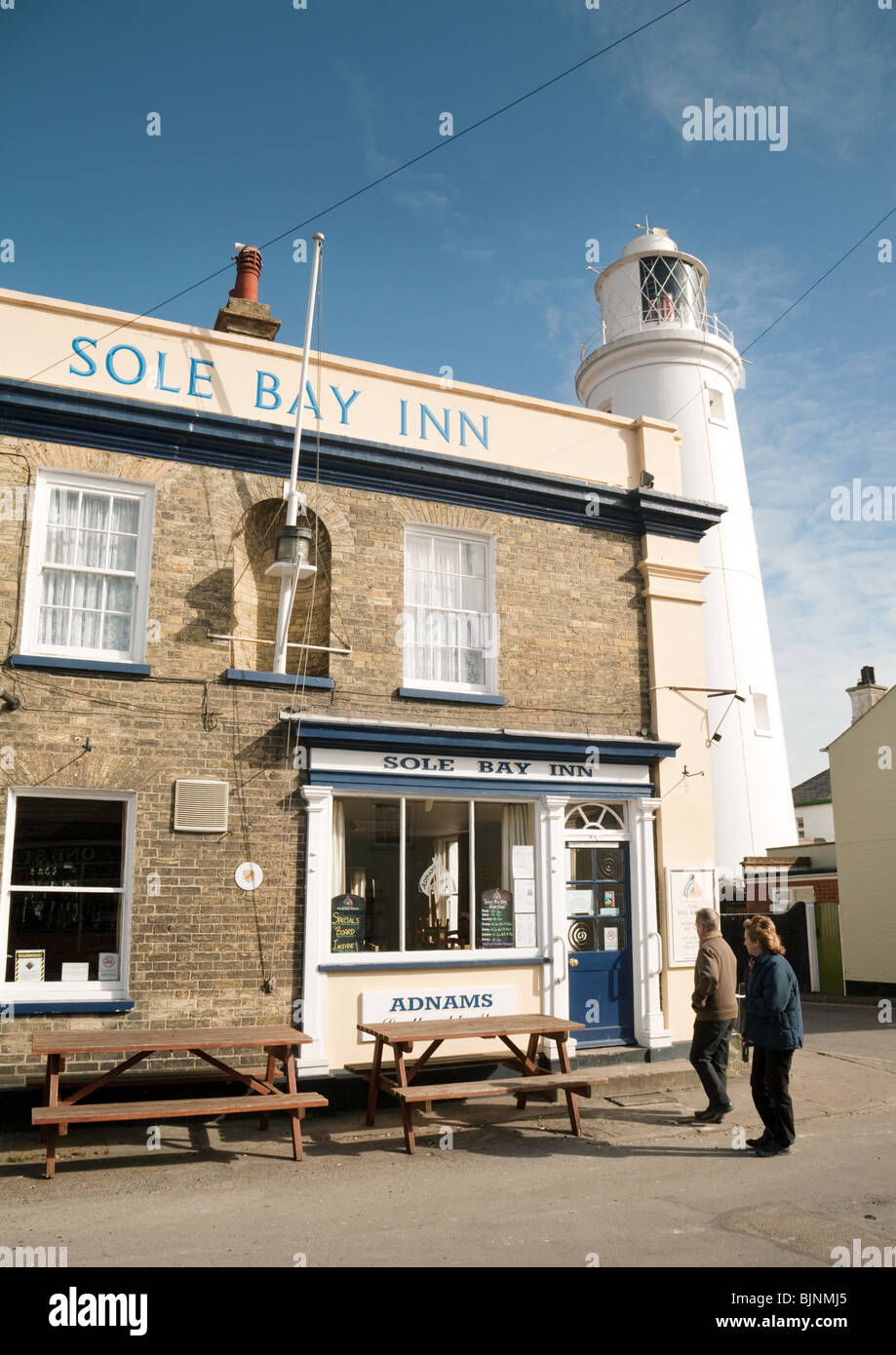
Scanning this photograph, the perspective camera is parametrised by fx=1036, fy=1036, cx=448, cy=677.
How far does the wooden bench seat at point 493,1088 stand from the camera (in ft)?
26.5

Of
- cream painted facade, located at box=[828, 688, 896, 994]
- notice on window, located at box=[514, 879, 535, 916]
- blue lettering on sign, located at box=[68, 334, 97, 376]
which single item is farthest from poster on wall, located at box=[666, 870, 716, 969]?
cream painted facade, located at box=[828, 688, 896, 994]

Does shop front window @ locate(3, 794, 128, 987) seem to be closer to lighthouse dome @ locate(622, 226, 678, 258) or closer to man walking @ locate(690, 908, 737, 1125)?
man walking @ locate(690, 908, 737, 1125)

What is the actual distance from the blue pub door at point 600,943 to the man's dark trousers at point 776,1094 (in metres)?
3.29

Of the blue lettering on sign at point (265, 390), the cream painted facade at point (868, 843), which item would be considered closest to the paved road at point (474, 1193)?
the blue lettering on sign at point (265, 390)

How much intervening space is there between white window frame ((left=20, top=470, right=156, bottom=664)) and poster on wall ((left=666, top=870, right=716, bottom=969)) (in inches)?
252

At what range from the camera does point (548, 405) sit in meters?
12.4

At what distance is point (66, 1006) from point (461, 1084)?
3.48 metres

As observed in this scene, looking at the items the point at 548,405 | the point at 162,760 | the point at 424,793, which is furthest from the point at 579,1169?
the point at 548,405

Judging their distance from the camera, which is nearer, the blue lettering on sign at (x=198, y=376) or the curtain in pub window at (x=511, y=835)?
the blue lettering on sign at (x=198, y=376)

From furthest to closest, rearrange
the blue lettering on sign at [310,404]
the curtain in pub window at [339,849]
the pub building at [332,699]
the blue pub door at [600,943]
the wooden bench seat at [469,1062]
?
the blue pub door at [600,943]
the blue lettering on sign at [310,404]
the curtain in pub window at [339,849]
the wooden bench seat at [469,1062]
the pub building at [332,699]

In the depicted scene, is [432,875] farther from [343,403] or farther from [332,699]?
[343,403]

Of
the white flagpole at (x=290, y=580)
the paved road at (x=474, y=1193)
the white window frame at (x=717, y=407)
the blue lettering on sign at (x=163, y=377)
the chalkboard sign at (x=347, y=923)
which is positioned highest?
the white window frame at (x=717, y=407)

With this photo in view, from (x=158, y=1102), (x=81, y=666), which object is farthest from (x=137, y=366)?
(x=158, y=1102)

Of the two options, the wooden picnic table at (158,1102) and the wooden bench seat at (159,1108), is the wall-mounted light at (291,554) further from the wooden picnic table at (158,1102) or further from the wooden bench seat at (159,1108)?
the wooden bench seat at (159,1108)
